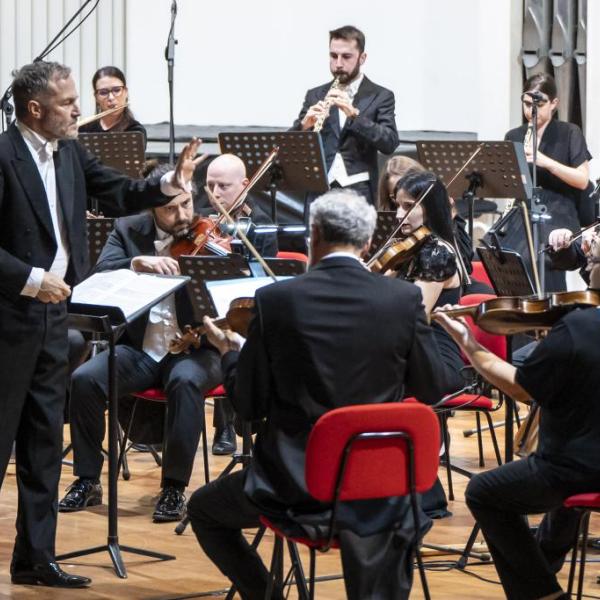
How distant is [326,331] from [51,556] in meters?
1.33

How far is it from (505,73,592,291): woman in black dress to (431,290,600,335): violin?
349 centimetres

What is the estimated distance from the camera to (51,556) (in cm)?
372

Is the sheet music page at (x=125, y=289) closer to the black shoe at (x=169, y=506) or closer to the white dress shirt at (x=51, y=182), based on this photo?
the white dress shirt at (x=51, y=182)

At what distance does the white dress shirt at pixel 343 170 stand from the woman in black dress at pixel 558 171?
0.85m

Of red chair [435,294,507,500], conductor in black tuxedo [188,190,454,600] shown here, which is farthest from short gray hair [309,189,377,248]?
red chair [435,294,507,500]

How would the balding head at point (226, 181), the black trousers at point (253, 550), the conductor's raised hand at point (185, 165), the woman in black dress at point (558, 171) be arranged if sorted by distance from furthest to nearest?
the woman in black dress at point (558, 171), the balding head at point (226, 181), the conductor's raised hand at point (185, 165), the black trousers at point (253, 550)

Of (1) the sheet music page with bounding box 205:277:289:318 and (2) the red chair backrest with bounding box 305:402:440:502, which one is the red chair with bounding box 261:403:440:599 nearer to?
(2) the red chair backrest with bounding box 305:402:440:502

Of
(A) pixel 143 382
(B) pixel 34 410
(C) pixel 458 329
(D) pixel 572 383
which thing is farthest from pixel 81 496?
(D) pixel 572 383

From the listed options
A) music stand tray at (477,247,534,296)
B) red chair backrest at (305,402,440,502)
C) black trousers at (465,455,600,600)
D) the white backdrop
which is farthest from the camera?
the white backdrop

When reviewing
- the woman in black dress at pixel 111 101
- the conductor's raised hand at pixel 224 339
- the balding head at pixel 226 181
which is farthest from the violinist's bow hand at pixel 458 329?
the woman in black dress at pixel 111 101

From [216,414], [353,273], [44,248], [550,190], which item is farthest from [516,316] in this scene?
[550,190]

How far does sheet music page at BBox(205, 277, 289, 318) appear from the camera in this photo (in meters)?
3.48

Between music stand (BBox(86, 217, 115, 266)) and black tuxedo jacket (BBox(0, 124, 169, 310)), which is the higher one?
black tuxedo jacket (BBox(0, 124, 169, 310))

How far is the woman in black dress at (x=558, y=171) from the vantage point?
21.7ft
